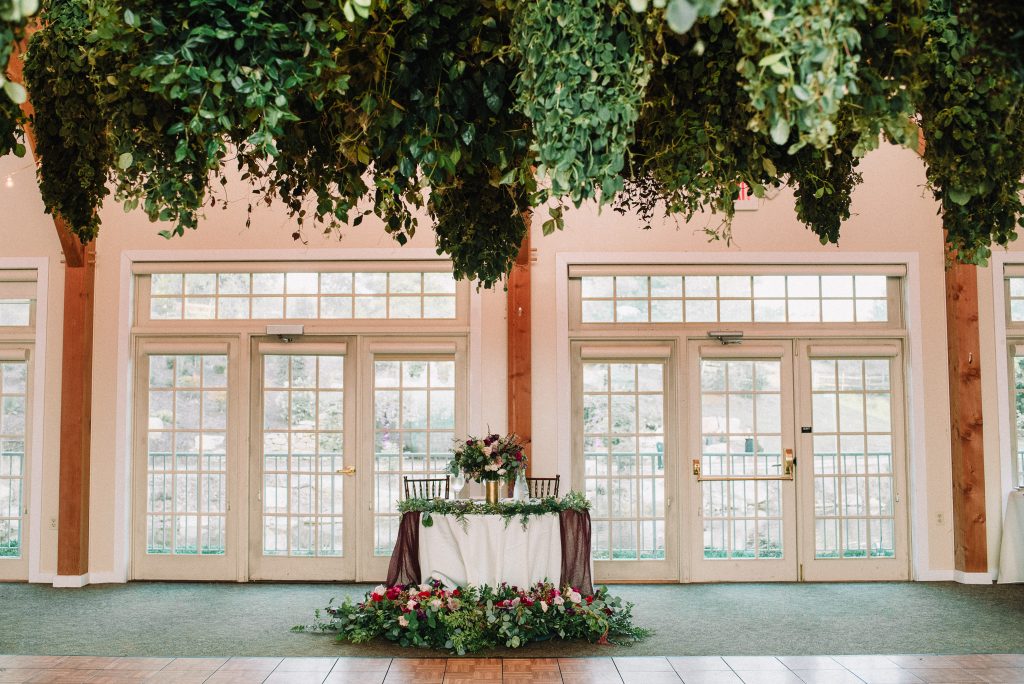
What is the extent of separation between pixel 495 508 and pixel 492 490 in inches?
9.2

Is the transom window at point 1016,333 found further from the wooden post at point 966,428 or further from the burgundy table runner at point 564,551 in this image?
the burgundy table runner at point 564,551

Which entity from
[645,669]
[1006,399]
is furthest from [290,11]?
[1006,399]

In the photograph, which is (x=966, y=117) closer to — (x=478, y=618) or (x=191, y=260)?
(x=478, y=618)

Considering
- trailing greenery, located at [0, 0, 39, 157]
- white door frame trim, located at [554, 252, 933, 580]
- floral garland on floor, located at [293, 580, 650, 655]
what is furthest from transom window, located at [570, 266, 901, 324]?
trailing greenery, located at [0, 0, 39, 157]

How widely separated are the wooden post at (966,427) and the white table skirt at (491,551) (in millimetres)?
3707

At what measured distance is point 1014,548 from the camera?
22.4 ft

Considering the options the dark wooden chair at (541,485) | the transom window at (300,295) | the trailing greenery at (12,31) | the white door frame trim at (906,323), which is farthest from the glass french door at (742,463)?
the trailing greenery at (12,31)

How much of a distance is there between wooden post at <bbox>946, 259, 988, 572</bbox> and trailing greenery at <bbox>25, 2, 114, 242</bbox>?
20.8 ft

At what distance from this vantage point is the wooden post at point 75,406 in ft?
22.4

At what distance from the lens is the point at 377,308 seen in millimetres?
7230

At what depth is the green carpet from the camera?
16.2 feet

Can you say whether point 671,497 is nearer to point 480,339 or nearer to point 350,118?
point 480,339

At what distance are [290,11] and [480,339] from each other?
5.01 m

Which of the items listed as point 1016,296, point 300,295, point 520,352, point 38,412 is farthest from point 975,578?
point 38,412
